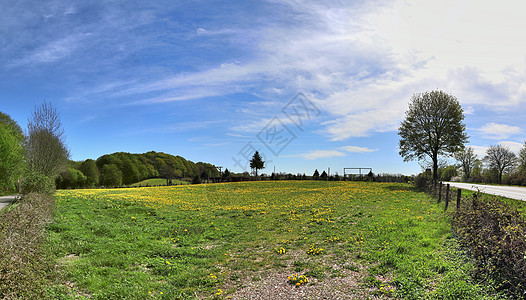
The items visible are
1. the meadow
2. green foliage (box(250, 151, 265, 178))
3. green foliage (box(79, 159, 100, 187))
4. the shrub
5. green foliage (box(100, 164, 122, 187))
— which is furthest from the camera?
green foliage (box(250, 151, 265, 178))

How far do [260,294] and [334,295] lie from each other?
1.54 m

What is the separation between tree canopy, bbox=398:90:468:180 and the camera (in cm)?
3688

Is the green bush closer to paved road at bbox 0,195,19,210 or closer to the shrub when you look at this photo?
paved road at bbox 0,195,19,210

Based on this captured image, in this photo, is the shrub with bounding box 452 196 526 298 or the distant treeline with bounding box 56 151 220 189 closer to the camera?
the shrub with bounding box 452 196 526 298

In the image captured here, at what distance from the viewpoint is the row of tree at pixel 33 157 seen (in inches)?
649

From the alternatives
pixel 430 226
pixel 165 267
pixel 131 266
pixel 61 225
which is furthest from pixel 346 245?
pixel 61 225

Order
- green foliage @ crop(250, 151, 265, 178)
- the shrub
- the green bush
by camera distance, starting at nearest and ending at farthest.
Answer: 1. the shrub
2. the green bush
3. green foliage @ crop(250, 151, 265, 178)

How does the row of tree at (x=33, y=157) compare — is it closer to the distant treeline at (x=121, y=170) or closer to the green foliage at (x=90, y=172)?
the distant treeline at (x=121, y=170)

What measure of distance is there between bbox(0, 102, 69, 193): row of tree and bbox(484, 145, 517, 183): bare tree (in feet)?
235

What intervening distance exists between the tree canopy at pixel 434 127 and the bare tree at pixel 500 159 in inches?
1152

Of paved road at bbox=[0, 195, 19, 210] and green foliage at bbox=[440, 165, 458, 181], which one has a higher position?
green foliage at bbox=[440, 165, 458, 181]

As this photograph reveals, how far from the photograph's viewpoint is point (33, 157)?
23.2 meters

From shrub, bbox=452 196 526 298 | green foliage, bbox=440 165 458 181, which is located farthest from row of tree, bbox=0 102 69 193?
green foliage, bbox=440 165 458 181

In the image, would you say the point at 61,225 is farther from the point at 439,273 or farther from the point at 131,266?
the point at 439,273
